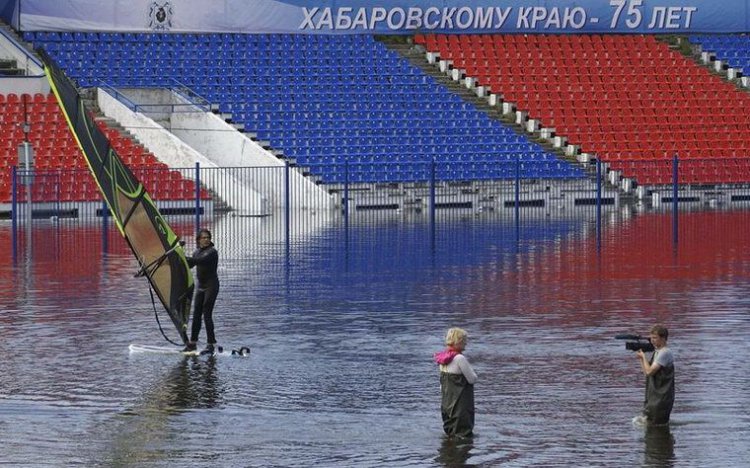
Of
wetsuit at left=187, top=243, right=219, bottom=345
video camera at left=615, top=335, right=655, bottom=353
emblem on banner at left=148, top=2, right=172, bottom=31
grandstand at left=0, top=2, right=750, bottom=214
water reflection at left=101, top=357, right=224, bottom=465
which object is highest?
emblem on banner at left=148, top=2, right=172, bottom=31

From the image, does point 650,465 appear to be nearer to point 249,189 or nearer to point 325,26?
point 249,189

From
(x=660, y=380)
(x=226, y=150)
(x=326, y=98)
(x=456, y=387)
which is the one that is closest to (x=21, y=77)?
(x=226, y=150)

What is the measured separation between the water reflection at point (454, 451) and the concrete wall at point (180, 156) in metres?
29.9

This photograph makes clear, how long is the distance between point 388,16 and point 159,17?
843cm

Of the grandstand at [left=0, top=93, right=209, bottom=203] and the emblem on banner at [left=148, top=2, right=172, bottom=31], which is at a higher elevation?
the emblem on banner at [left=148, top=2, right=172, bottom=31]

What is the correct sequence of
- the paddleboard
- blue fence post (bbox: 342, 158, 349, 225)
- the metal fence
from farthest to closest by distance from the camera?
blue fence post (bbox: 342, 158, 349, 225), the metal fence, the paddleboard

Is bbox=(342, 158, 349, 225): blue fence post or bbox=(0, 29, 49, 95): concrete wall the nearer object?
bbox=(342, 158, 349, 225): blue fence post

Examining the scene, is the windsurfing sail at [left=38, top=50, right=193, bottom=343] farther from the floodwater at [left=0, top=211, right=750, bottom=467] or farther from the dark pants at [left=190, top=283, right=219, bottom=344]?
the floodwater at [left=0, top=211, right=750, bottom=467]

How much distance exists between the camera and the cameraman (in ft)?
44.2

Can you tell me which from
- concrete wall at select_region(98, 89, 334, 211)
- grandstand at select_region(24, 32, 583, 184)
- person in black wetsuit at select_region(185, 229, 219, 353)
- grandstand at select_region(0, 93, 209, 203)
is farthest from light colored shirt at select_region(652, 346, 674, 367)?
grandstand at select_region(24, 32, 583, 184)

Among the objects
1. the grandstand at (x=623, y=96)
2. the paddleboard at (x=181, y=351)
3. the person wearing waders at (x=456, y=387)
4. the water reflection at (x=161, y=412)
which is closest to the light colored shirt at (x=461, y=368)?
the person wearing waders at (x=456, y=387)

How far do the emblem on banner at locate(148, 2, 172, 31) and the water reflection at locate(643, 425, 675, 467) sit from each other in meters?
41.7

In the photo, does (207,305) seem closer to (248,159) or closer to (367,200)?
(367,200)

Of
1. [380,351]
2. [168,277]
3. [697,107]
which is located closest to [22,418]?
[168,277]
